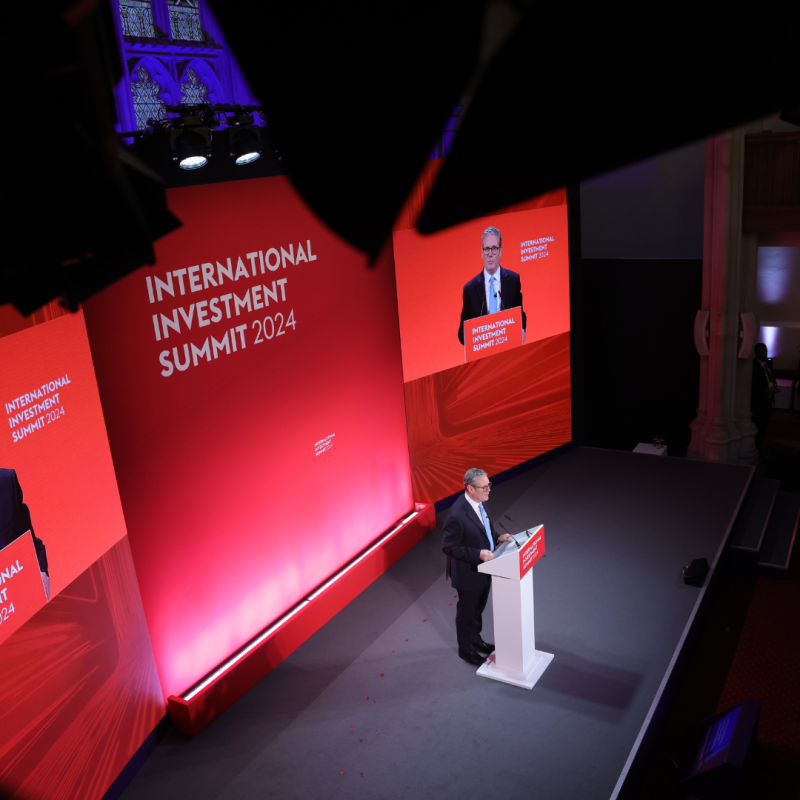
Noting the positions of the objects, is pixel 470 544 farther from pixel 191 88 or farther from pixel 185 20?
pixel 185 20

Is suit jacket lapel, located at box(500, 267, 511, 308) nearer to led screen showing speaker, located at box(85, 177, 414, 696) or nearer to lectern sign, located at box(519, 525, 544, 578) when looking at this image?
led screen showing speaker, located at box(85, 177, 414, 696)

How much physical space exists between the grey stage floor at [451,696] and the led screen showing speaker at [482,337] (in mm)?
1021

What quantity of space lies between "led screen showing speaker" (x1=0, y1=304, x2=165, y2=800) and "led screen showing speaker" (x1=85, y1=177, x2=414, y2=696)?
208mm

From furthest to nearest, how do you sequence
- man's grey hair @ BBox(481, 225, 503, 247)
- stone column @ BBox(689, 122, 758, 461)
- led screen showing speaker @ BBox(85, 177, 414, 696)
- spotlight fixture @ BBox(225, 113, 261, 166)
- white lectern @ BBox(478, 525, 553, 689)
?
stone column @ BBox(689, 122, 758, 461), man's grey hair @ BBox(481, 225, 503, 247), white lectern @ BBox(478, 525, 553, 689), spotlight fixture @ BBox(225, 113, 261, 166), led screen showing speaker @ BBox(85, 177, 414, 696)

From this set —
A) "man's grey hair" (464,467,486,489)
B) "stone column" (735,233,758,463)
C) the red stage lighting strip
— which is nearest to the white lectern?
"man's grey hair" (464,467,486,489)

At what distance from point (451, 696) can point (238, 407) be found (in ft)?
7.27

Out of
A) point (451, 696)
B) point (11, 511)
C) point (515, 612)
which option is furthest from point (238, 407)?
point (451, 696)

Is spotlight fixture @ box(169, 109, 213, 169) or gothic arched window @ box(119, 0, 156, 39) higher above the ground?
gothic arched window @ box(119, 0, 156, 39)

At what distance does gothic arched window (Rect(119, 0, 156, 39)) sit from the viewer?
6.46m

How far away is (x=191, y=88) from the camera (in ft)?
23.3

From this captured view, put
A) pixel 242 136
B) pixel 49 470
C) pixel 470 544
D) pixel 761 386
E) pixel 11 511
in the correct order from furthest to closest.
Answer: pixel 761 386 < pixel 470 544 < pixel 242 136 < pixel 49 470 < pixel 11 511

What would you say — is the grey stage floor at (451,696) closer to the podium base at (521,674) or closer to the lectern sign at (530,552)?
the podium base at (521,674)

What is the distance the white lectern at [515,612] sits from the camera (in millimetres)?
4488

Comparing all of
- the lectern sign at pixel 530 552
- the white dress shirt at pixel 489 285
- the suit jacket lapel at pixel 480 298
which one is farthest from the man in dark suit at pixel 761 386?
the lectern sign at pixel 530 552
